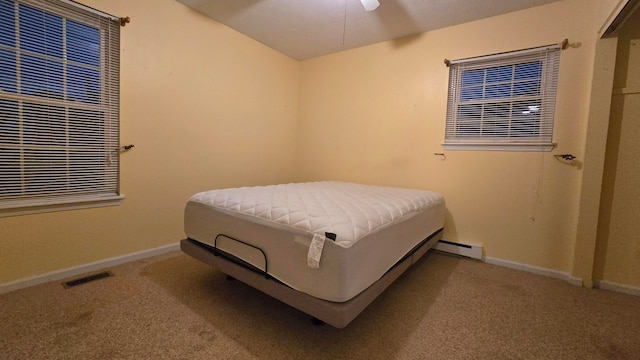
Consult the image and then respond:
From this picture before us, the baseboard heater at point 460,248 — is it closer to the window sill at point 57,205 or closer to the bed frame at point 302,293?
the bed frame at point 302,293

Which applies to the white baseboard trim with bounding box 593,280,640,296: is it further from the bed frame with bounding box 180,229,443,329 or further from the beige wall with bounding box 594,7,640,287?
the bed frame with bounding box 180,229,443,329

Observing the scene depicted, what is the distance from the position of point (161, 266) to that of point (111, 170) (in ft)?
3.12

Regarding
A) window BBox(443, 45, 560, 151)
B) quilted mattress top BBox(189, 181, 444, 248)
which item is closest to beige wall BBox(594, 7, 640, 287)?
window BBox(443, 45, 560, 151)

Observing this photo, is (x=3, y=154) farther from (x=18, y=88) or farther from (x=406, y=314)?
(x=406, y=314)

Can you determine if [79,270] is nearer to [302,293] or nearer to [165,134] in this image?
[165,134]

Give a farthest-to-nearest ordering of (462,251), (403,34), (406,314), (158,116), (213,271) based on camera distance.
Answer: (403,34) → (462,251) → (158,116) → (213,271) → (406,314)

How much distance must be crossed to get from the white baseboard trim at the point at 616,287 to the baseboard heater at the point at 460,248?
86 centimetres

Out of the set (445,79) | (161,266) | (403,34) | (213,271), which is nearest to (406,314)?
(213,271)

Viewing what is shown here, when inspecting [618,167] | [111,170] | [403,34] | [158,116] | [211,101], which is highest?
[403,34]

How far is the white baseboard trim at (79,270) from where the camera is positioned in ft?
6.03

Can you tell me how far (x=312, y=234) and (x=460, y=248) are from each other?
2.18 m

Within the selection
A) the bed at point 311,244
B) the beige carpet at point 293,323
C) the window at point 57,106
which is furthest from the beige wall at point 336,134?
the bed at point 311,244

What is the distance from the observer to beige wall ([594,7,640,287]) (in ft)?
6.68

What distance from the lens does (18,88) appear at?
180 cm
